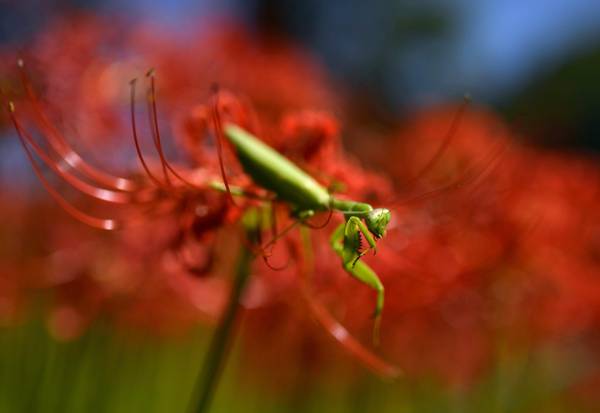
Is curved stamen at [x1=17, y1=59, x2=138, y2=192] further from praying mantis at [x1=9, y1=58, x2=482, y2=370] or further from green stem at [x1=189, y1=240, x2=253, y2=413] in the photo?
green stem at [x1=189, y1=240, x2=253, y2=413]

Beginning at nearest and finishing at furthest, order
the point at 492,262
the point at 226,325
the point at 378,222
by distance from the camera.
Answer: the point at 378,222 < the point at 226,325 < the point at 492,262

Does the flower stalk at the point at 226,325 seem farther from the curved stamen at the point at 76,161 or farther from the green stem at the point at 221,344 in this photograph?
the curved stamen at the point at 76,161

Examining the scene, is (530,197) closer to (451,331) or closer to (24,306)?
(451,331)

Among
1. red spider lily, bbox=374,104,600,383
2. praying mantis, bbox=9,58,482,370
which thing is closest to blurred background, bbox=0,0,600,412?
red spider lily, bbox=374,104,600,383

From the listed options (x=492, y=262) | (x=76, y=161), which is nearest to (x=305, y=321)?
(x=492, y=262)

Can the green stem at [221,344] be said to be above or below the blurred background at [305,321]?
below

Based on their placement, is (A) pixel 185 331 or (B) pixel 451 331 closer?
(B) pixel 451 331

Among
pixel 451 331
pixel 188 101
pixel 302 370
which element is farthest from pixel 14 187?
pixel 451 331

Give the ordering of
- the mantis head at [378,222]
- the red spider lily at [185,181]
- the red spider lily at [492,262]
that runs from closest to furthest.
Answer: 1. the mantis head at [378,222]
2. the red spider lily at [185,181]
3. the red spider lily at [492,262]

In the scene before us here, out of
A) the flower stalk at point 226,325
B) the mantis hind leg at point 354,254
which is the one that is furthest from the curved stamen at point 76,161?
the mantis hind leg at point 354,254

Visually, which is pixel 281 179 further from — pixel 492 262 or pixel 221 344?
pixel 492 262

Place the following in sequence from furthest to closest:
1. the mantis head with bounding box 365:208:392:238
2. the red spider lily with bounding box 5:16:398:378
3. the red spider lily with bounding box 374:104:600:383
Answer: the red spider lily with bounding box 374:104:600:383
the red spider lily with bounding box 5:16:398:378
the mantis head with bounding box 365:208:392:238
